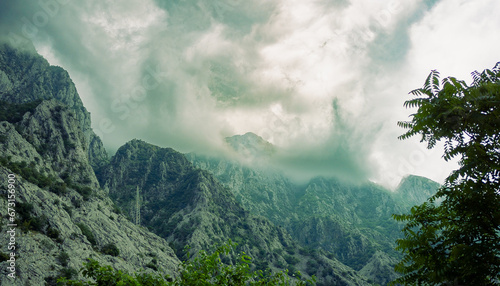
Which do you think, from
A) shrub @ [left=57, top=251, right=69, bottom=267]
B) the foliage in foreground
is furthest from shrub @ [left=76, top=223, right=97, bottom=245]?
the foliage in foreground

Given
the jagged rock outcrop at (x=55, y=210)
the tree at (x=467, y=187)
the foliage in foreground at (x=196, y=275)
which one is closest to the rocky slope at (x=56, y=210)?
the jagged rock outcrop at (x=55, y=210)

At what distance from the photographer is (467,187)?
25.1ft

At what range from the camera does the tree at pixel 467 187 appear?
7289 mm

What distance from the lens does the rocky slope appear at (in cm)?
6562

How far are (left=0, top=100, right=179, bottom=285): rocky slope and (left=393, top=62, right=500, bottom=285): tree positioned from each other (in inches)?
2879

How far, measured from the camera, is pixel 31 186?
87875 mm

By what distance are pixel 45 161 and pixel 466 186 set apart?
152 metres

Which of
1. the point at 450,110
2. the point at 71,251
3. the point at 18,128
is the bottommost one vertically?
the point at 71,251

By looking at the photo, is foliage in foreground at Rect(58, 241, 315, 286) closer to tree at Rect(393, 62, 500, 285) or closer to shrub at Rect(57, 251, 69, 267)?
tree at Rect(393, 62, 500, 285)

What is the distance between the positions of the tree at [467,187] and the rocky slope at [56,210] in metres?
73.1

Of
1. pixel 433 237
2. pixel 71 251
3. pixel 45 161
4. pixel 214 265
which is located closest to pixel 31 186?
pixel 71 251

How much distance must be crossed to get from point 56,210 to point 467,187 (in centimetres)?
10892

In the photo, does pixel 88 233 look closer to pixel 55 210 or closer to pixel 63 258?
pixel 55 210

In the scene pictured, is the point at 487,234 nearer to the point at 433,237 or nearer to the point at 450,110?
the point at 433,237
